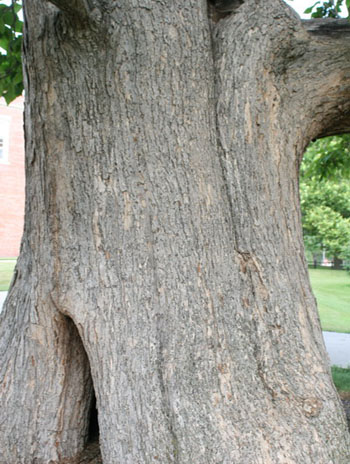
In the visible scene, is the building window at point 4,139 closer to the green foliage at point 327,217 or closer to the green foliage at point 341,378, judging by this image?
the green foliage at point 327,217

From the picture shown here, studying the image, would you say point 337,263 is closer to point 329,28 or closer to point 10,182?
point 10,182

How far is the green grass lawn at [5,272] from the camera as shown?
15447mm

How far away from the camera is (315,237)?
28250mm

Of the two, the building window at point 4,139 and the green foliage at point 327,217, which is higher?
the building window at point 4,139

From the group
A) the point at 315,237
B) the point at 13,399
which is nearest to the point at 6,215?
Answer: the point at 315,237

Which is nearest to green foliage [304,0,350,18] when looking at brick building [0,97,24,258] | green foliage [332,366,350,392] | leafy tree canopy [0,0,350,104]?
leafy tree canopy [0,0,350,104]

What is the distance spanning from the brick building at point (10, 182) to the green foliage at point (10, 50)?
1797cm

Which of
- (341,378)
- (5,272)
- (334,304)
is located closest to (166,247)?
(341,378)

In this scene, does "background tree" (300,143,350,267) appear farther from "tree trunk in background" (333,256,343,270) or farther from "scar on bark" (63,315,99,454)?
"scar on bark" (63,315,99,454)

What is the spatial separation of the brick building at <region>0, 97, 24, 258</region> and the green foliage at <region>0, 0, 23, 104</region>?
17966 millimetres

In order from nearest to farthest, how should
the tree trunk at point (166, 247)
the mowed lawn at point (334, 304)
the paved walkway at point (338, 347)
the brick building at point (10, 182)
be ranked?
1. the tree trunk at point (166, 247)
2. the paved walkway at point (338, 347)
3. the mowed lawn at point (334, 304)
4. the brick building at point (10, 182)

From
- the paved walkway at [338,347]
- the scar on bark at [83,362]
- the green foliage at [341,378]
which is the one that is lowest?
the paved walkway at [338,347]

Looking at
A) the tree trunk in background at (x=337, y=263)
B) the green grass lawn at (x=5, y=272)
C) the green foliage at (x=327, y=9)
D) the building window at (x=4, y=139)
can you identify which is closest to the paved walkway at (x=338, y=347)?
the green foliage at (x=327, y=9)

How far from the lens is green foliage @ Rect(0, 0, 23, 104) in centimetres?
383
